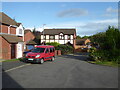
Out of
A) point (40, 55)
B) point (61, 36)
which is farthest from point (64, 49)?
point (40, 55)

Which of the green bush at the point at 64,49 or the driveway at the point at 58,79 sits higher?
the green bush at the point at 64,49

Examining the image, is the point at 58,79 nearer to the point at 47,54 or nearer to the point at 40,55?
the point at 40,55

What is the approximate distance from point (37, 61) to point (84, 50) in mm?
39575

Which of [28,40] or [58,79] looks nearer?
[58,79]

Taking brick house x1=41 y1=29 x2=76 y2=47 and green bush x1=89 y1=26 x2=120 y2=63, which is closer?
green bush x1=89 y1=26 x2=120 y2=63

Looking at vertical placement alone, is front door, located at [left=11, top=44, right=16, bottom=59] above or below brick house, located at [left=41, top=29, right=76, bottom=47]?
below

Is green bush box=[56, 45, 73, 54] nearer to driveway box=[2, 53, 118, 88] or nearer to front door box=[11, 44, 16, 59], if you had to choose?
front door box=[11, 44, 16, 59]

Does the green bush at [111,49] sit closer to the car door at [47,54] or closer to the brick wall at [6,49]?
the car door at [47,54]

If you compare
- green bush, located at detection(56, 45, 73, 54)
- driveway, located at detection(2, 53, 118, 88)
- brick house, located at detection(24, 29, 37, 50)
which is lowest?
driveway, located at detection(2, 53, 118, 88)

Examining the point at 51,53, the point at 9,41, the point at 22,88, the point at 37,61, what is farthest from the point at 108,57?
the point at 22,88

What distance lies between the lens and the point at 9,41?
23.0 metres

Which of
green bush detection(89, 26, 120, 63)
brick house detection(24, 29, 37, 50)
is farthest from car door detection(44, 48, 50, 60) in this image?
brick house detection(24, 29, 37, 50)

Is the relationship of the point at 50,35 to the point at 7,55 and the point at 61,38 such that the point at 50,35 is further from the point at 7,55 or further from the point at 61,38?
the point at 7,55

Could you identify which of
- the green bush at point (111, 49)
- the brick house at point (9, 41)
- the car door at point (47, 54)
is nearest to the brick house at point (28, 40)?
the brick house at point (9, 41)
